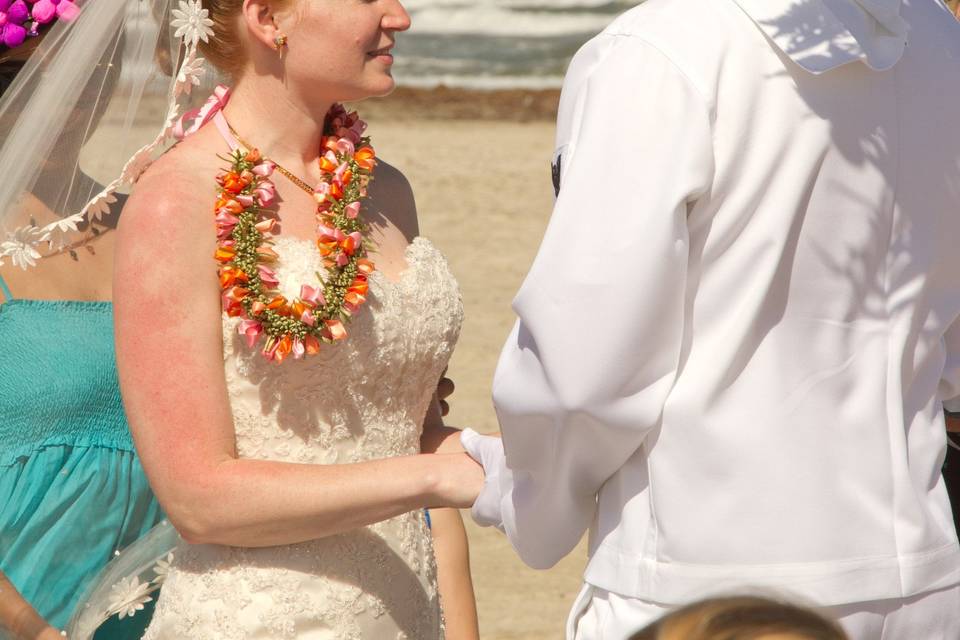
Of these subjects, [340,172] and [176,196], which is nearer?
[176,196]

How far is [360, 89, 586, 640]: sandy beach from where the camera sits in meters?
5.50

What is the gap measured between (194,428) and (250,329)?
7.6 inches

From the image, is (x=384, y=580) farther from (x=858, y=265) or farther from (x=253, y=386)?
(x=858, y=265)

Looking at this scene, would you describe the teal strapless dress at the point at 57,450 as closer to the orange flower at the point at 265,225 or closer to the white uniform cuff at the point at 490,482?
Answer: the orange flower at the point at 265,225

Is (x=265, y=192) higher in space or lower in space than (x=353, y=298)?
higher

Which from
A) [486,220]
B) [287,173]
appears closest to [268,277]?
[287,173]

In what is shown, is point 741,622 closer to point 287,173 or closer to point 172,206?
point 172,206

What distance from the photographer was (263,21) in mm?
2482

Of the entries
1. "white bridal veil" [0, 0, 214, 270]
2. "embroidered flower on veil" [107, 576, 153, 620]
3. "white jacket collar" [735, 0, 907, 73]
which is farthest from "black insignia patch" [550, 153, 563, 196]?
"embroidered flower on veil" [107, 576, 153, 620]

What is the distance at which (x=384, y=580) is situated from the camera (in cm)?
261

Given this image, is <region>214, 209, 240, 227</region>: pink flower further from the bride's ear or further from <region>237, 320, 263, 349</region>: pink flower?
the bride's ear

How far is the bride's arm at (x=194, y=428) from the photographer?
7.53 ft

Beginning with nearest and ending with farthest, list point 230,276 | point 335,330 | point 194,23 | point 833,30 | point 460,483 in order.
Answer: point 833,30 < point 460,483 < point 230,276 < point 335,330 < point 194,23

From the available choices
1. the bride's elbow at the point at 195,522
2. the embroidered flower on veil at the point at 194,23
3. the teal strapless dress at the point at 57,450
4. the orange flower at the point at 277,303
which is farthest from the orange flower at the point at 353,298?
the teal strapless dress at the point at 57,450
